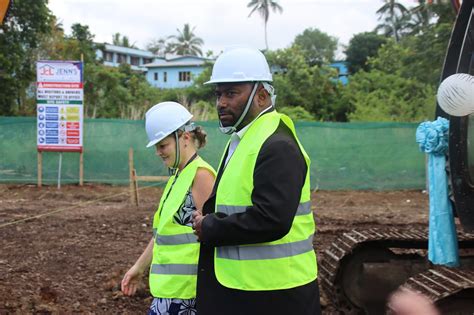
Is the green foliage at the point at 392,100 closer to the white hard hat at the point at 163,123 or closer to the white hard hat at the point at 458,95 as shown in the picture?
the white hard hat at the point at 458,95

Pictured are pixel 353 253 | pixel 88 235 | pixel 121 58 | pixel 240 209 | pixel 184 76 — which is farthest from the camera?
pixel 121 58

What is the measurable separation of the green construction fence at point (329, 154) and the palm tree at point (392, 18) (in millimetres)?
53363

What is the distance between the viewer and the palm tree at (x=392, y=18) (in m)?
66.9

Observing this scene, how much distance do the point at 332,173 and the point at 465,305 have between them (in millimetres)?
12463

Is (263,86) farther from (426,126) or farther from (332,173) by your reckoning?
(332,173)

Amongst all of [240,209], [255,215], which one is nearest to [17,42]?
[240,209]

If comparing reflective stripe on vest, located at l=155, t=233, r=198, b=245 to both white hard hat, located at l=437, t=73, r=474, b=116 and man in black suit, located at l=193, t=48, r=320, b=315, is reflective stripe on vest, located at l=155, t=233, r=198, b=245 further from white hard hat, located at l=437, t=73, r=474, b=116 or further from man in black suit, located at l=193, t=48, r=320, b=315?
white hard hat, located at l=437, t=73, r=474, b=116

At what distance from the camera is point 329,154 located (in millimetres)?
16078

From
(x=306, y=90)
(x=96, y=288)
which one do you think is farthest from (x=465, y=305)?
(x=306, y=90)

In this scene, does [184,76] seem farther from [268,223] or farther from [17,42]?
[268,223]

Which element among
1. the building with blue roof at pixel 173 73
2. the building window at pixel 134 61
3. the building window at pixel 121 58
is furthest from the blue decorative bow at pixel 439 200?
the building window at pixel 134 61

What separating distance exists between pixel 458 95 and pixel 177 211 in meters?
1.58

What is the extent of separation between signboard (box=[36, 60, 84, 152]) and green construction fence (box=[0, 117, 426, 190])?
0.63 metres

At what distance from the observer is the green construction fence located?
15883 millimetres
